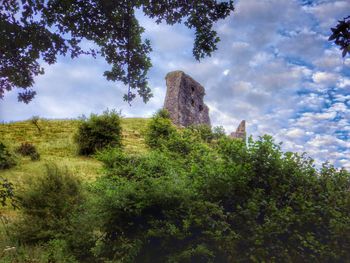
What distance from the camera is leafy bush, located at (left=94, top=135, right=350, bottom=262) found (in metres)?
9.34

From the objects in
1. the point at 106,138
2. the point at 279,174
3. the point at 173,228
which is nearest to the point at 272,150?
the point at 279,174

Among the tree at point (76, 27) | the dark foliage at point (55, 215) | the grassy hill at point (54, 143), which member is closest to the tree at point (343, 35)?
the tree at point (76, 27)

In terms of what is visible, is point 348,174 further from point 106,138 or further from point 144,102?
point 106,138

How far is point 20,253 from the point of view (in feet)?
33.3

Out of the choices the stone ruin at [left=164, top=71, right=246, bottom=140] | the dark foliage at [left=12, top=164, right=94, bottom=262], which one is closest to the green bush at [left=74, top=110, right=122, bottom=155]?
the dark foliage at [left=12, top=164, right=94, bottom=262]

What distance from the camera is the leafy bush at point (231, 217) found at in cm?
934

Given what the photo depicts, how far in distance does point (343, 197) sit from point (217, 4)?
7.67 m

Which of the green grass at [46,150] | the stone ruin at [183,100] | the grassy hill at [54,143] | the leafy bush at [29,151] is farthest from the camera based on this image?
the stone ruin at [183,100]

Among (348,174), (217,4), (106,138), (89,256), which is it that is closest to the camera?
(217,4)

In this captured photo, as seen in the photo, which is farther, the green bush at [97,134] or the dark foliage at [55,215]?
the green bush at [97,134]

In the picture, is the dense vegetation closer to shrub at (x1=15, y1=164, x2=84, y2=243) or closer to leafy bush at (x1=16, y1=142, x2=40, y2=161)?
shrub at (x1=15, y1=164, x2=84, y2=243)

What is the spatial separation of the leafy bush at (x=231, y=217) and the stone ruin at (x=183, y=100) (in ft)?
134

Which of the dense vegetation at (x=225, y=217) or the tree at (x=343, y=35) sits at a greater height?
the tree at (x=343, y=35)

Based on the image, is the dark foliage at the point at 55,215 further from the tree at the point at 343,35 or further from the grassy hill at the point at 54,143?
the tree at the point at 343,35
